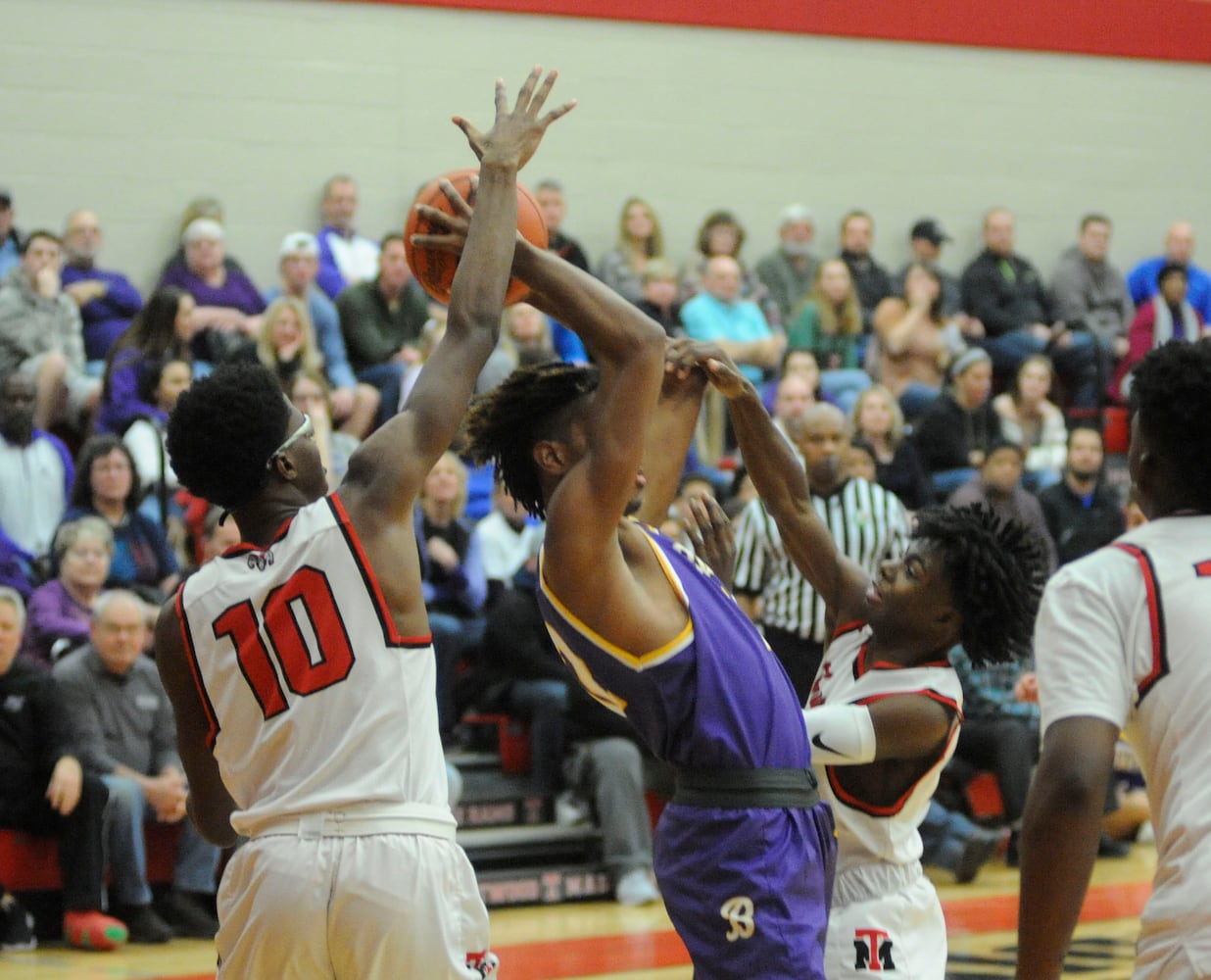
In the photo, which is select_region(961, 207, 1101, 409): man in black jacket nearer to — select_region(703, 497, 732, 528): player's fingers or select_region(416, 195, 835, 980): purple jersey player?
select_region(703, 497, 732, 528): player's fingers

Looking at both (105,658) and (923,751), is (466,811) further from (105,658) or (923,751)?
(923,751)

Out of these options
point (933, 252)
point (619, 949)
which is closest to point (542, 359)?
point (619, 949)

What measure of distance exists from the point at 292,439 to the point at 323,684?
503mm

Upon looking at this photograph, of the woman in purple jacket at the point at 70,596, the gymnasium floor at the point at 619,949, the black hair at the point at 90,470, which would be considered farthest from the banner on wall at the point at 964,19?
the gymnasium floor at the point at 619,949

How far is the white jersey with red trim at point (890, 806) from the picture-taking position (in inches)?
155

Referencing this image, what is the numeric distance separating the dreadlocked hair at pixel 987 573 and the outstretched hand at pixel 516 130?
138cm

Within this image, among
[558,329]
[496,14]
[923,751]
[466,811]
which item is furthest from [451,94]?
[923,751]

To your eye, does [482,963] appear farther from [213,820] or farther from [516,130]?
[516,130]

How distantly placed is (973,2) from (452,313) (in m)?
13.0

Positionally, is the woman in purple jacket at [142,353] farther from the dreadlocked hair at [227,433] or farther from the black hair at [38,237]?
the dreadlocked hair at [227,433]

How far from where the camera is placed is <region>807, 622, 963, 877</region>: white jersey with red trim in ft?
12.9

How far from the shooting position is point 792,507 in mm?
4391

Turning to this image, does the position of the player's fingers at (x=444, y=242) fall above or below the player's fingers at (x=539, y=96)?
below

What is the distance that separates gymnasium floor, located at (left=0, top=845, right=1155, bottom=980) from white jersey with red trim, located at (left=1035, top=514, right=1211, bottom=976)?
4233 millimetres
